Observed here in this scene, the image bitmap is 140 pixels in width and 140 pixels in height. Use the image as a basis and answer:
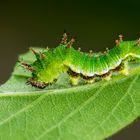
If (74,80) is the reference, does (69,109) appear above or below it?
below

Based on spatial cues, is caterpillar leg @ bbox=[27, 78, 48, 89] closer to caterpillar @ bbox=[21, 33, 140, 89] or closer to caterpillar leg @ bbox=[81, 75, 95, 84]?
caterpillar @ bbox=[21, 33, 140, 89]

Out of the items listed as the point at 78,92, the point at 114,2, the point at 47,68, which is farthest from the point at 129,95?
the point at 114,2

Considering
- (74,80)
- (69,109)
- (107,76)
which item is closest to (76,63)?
(74,80)

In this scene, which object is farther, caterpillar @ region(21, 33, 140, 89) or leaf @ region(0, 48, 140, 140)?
caterpillar @ region(21, 33, 140, 89)

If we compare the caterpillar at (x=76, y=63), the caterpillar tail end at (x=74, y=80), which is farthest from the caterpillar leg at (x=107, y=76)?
the caterpillar tail end at (x=74, y=80)

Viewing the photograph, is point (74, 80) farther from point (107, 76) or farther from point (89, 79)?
point (107, 76)

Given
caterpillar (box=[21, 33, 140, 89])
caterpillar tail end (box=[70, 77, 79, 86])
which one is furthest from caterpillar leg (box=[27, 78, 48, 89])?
Answer: caterpillar tail end (box=[70, 77, 79, 86])

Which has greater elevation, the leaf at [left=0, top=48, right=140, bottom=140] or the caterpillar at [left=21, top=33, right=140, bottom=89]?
the caterpillar at [left=21, top=33, right=140, bottom=89]

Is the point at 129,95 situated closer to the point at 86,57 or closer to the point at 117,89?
the point at 117,89
